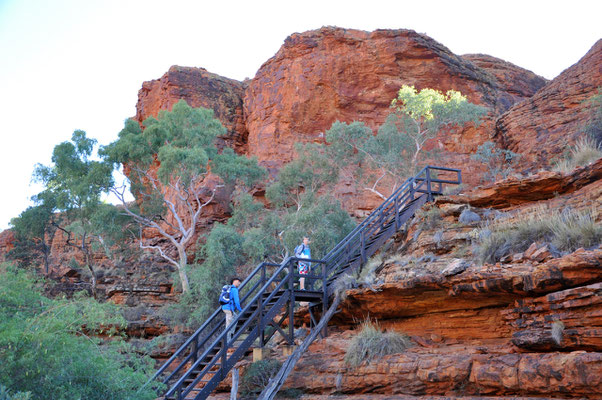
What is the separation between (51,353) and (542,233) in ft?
27.0

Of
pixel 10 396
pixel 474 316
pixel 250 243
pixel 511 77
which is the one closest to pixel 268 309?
pixel 474 316

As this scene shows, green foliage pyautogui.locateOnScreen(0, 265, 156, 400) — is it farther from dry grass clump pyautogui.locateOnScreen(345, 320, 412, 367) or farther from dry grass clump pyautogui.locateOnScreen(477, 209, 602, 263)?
dry grass clump pyautogui.locateOnScreen(477, 209, 602, 263)

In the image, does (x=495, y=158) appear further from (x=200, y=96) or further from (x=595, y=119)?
(x=200, y=96)

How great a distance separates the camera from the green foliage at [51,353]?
6.10 metres

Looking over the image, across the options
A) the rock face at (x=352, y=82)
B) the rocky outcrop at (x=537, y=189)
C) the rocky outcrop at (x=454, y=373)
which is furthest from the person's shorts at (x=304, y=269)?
the rock face at (x=352, y=82)

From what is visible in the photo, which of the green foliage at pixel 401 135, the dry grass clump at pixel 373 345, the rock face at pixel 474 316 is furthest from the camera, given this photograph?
the green foliage at pixel 401 135

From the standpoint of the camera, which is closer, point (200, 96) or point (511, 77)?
point (200, 96)

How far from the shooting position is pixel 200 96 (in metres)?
37.9

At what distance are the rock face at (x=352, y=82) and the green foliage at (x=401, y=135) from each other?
662cm

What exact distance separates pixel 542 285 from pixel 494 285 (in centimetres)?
84

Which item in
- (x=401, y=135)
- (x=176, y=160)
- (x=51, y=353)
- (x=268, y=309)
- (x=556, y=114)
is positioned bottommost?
(x=268, y=309)

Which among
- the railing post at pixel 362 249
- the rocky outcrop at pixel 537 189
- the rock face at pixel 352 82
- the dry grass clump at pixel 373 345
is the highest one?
the rock face at pixel 352 82

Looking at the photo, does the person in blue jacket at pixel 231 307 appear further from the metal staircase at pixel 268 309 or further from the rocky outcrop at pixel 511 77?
the rocky outcrop at pixel 511 77

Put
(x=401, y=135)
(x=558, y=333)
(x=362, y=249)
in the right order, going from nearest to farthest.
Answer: (x=558, y=333) → (x=362, y=249) → (x=401, y=135)
